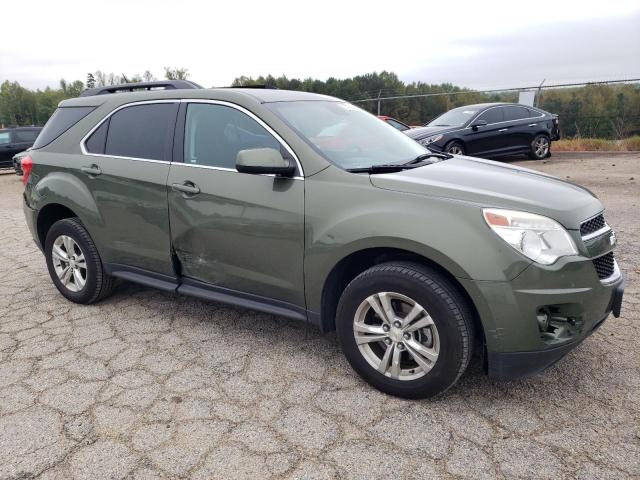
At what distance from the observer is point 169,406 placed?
2822mm

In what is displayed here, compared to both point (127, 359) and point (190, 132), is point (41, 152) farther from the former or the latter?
point (127, 359)

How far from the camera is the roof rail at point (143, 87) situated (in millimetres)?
4094

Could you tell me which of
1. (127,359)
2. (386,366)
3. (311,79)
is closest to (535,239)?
(386,366)

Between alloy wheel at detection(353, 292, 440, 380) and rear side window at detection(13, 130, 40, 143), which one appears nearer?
alloy wheel at detection(353, 292, 440, 380)

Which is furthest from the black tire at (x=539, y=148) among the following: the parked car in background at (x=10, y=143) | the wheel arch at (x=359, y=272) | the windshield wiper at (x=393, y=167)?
the parked car in background at (x=10, y=143)

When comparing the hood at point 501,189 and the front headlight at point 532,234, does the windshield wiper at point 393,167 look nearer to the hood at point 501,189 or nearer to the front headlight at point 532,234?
the hood at point 501,189

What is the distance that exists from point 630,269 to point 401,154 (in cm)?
269

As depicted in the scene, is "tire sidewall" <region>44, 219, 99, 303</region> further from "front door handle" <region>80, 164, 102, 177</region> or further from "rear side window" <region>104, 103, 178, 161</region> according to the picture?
"rear side window" <region>104, 103, 178, 161</region>

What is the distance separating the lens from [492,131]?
12.0 m

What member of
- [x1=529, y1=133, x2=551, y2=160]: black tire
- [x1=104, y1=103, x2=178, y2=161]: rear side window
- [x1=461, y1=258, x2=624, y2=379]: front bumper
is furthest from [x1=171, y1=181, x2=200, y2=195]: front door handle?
[x1=529, y1=133, x2=551, y2=160]: black tire

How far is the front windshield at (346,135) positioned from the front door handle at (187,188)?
28.0 inches

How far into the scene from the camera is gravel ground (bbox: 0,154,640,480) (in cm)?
235

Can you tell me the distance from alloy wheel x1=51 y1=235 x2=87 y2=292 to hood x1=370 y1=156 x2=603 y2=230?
2.69 metres

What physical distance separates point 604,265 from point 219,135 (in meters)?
2.41
